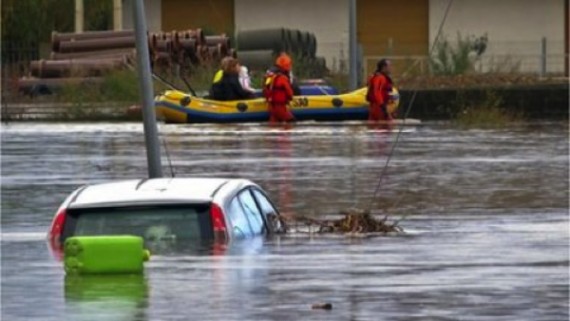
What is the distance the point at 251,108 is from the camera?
3922cm

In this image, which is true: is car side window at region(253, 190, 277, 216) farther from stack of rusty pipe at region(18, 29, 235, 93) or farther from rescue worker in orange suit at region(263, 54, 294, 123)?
stack of rusty pipe at region(18, 29, 235, 93)

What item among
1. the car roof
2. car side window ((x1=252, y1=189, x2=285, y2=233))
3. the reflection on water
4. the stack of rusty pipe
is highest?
the car roof

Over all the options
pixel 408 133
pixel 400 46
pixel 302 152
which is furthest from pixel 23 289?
pixel 400 46

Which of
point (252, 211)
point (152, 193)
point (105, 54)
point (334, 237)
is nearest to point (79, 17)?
point (105, 54)

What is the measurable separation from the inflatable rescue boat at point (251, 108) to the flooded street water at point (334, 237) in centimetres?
316

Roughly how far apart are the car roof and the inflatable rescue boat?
24.7m

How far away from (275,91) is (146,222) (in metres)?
24.9

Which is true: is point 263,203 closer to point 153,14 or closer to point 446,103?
point 446,103

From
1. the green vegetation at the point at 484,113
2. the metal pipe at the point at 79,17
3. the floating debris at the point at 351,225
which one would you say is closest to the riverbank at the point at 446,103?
the green vegetation at the point at 484,113

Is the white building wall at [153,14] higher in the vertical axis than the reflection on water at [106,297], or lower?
lower

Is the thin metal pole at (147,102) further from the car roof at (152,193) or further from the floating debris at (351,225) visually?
the car roof at (152,193)

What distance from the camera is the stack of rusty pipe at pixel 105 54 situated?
4903 cm

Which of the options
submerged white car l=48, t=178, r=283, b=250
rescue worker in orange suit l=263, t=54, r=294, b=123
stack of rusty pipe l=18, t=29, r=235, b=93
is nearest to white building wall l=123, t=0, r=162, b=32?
stack of rusty pipe l=18, t=29, r=235, b=93

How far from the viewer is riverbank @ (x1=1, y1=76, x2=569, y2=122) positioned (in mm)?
42188
